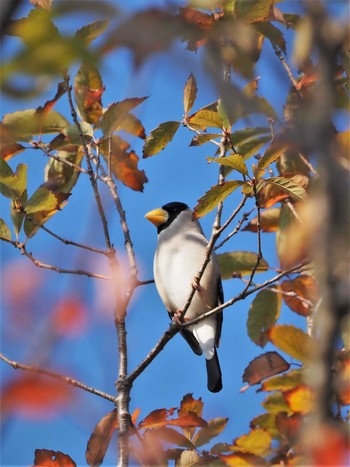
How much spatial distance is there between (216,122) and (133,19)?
183 centimetres

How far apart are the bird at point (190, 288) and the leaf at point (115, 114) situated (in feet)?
4.83

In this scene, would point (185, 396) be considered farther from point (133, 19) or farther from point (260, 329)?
point (133, 19)

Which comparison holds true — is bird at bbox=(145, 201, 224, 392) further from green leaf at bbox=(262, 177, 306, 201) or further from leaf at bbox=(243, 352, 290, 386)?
green leaf at bbox=(262, 177, 306, 201)

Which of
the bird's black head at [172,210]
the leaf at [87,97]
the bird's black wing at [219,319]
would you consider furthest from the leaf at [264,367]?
the bird's black head at [172,210]

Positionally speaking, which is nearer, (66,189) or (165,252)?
(66,189)

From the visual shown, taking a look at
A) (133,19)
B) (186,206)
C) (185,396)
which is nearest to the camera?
(133,19)

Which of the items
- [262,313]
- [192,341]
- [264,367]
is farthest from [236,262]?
[192,341]

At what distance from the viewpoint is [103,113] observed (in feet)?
9.73

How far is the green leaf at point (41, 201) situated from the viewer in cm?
260

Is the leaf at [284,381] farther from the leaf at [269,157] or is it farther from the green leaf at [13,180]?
the green leaf at [13,180]

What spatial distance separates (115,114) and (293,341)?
1173mm

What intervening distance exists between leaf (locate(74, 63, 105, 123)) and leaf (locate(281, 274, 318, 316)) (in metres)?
1.08

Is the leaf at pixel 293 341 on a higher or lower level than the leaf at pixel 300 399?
higher

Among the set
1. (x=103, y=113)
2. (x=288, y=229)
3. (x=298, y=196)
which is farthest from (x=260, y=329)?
(x=103, y=113)
